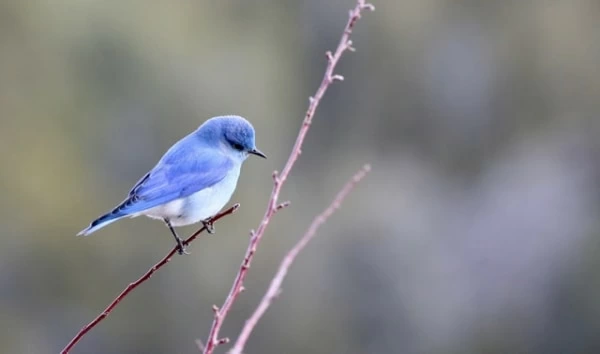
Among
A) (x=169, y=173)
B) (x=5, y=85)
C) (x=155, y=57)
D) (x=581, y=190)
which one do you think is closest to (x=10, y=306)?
(x=5, y=85)

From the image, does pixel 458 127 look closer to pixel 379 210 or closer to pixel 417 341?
pixel 379 210

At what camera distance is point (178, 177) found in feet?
13.0

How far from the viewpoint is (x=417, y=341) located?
14.2 m

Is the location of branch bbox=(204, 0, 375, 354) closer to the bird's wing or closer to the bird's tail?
the bird's tail

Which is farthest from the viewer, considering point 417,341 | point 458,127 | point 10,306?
point 458,127

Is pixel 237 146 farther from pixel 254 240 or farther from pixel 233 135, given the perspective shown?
pixel 254 240

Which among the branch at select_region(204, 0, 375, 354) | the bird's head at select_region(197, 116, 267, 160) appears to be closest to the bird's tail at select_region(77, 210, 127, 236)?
the bird's head at select_region(197, 116, 267, 160)

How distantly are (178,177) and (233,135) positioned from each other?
31cm

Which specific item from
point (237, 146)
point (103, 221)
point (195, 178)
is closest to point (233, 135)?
point (237, 146)

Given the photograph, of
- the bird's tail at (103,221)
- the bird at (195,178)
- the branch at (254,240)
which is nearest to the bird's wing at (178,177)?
the bird at (195,178)

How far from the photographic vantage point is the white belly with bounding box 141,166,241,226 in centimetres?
385

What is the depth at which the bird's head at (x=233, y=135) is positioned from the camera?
4.09 meters

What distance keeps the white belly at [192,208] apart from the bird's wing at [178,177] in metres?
0.02

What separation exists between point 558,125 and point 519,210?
4.98ft
